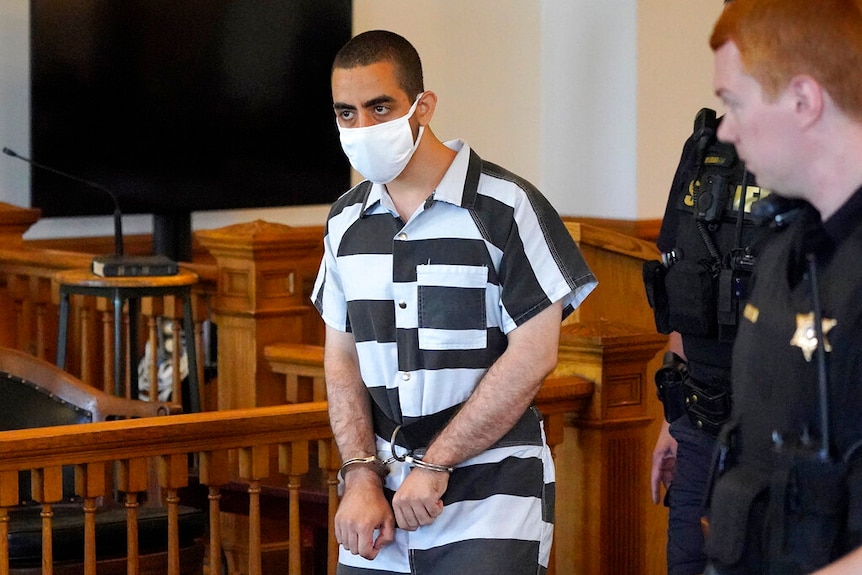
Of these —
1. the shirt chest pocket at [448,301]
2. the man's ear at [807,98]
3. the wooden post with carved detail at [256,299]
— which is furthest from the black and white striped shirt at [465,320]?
the wooden post with carved detail at [256,299]

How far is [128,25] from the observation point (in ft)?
16.4

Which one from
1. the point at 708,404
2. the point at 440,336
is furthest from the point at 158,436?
the point at 708,404

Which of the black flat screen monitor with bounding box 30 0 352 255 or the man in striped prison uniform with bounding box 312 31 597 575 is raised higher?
the black flat screen monitor with bounding box 30 0 352 255

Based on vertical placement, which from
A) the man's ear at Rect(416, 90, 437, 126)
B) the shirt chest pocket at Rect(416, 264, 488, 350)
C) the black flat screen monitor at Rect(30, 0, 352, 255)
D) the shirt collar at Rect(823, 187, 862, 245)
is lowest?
the shirt chest pocket at Rect(416, 264, 488, 350)

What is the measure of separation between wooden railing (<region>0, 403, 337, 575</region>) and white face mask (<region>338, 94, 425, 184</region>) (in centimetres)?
85

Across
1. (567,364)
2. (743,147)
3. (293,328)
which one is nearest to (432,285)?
(743,147)

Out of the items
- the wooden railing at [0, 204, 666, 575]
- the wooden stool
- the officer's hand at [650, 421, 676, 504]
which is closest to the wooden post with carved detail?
the wooden railing at [0, 204, 666, 575]

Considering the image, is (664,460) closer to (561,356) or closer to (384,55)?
(561,356)

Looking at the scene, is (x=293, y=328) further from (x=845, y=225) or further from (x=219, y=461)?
(x=845, y=225)

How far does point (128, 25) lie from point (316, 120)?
40.1 inches

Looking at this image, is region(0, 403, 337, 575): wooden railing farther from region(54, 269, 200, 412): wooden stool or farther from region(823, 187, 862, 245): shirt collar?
region(823, 187, 862, 245): shirt collar

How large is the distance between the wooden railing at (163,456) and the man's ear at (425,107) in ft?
2.87

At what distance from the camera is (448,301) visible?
211 cm

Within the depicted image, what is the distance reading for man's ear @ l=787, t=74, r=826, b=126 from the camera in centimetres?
133
